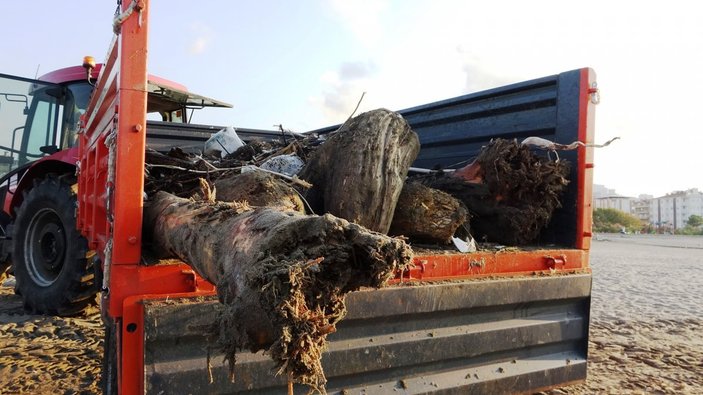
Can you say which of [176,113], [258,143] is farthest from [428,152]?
[176,113]

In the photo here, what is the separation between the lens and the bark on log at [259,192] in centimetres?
210

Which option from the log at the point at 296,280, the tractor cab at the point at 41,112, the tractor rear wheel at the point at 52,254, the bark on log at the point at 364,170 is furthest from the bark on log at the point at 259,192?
the tractor cab at the point at 41,112

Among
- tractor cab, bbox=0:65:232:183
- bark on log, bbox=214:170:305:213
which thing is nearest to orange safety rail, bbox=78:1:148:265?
bark on log, bbox=214:170:305:213

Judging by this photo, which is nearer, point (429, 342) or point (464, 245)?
point (429, 342)

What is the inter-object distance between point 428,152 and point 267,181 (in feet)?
6.25

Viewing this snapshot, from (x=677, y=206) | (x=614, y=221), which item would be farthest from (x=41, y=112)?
(x=677, y=206)

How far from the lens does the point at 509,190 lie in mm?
2744

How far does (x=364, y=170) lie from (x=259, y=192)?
488mm

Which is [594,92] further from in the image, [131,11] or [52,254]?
[52,254]

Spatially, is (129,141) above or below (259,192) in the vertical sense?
above

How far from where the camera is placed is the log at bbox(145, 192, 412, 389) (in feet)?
2.89

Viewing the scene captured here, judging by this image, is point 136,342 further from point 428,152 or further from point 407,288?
point 428,152

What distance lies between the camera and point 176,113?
19.8 feet

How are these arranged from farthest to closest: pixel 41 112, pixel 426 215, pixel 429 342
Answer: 1. pixel 41 112
2. pixel 426 215
3. pixel 429 342
